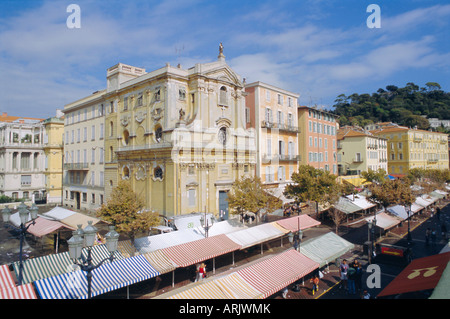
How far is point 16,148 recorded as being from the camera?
47562mm

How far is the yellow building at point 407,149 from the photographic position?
218 feet

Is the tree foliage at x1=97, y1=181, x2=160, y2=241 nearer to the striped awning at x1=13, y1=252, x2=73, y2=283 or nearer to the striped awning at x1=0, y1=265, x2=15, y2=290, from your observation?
the striped awning at x1=13, y1=252, x2=73, y2=283

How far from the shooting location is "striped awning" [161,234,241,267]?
16.1 meters

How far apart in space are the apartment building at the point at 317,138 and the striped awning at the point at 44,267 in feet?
113

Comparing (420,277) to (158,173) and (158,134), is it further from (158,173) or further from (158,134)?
(158,134)

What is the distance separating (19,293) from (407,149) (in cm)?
7262

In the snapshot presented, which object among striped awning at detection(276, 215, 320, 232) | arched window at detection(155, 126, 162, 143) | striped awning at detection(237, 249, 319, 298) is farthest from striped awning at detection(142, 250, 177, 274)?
arched window at detection(155, 126, 162, 143)

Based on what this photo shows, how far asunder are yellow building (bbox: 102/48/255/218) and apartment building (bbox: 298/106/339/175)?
11699mm

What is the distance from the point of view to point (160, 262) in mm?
15391

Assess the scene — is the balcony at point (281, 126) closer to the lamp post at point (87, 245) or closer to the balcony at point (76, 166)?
the balcony at point (76, 166)

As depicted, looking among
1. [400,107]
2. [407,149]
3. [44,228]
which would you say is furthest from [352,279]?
[400,107]

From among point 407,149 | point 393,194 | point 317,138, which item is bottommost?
point 393,194

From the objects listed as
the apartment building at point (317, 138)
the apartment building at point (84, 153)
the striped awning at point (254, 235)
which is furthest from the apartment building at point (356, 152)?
the apartment building at point (84, 153)
